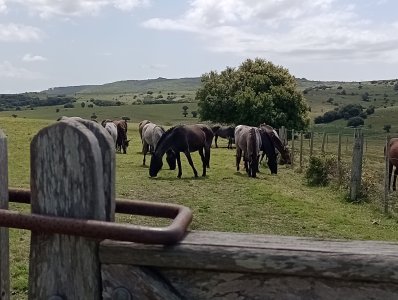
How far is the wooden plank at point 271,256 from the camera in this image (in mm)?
1360

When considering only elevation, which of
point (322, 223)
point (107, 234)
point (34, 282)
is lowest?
point (322, 223)

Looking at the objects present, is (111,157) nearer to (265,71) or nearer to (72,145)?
(72,145)

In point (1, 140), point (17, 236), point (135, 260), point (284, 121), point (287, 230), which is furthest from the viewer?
point (284, 121)

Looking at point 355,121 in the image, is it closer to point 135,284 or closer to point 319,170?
point 319,170

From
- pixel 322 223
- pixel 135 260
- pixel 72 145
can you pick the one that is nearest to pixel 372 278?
pixel 135 260

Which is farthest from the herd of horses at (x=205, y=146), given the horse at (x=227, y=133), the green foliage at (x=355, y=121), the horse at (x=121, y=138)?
the green foliage at (x=355, y=121)

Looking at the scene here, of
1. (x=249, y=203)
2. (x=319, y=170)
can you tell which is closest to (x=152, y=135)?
(x=319, y=170)

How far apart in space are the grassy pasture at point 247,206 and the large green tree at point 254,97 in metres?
23.8

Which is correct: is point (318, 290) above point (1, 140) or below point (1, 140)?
below

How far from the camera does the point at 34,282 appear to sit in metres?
1.55

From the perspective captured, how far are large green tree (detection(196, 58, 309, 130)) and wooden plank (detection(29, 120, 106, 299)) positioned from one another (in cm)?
4218

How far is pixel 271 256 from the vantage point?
1.40 metres

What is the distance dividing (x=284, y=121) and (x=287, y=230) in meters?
34.5

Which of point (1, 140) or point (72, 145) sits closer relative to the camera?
point (72, 145)
